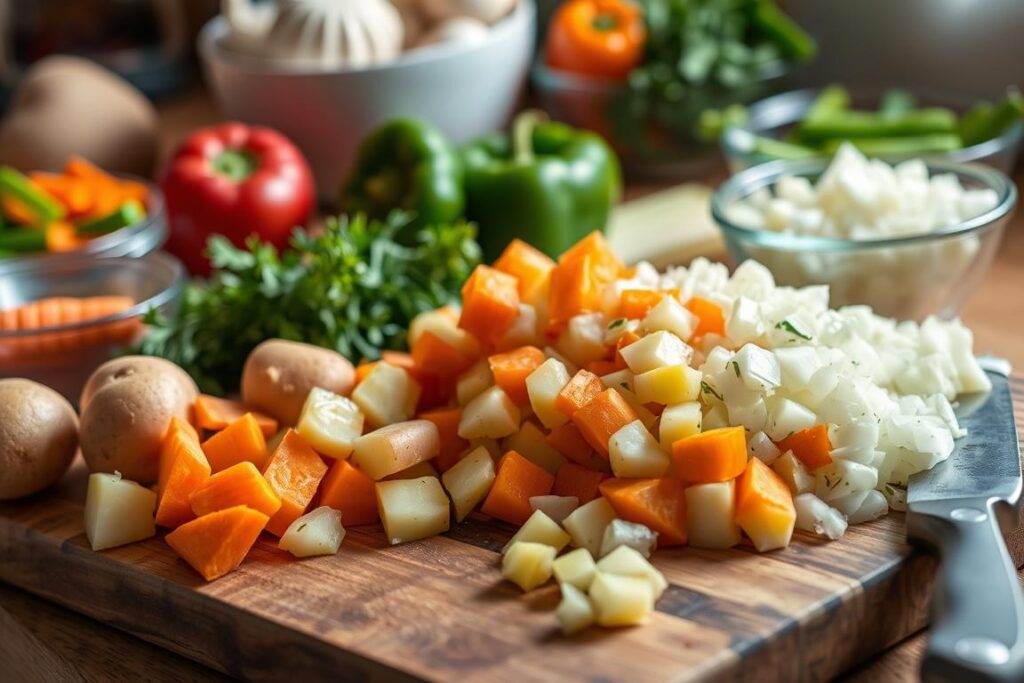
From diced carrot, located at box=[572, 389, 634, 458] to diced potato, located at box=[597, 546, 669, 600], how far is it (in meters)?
0.17

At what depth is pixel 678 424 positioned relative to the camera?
1.47 metres

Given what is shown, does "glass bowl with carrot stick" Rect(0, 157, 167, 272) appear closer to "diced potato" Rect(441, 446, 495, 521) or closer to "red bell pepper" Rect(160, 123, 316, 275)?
"red bell pepper" Rect(160, 123, 316, 275)

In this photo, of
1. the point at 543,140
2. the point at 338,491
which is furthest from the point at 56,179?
the point at 338,491

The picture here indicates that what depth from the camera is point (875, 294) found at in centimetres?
196

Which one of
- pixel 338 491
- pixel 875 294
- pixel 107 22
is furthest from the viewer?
pixel 107 22

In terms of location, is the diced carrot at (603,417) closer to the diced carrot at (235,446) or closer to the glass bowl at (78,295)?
the diced carrot at (235,446)

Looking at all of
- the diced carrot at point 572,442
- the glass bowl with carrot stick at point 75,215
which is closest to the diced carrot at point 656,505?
the diced carrot at point 572,442

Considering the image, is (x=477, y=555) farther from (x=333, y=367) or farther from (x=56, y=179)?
(x=56, y=179)

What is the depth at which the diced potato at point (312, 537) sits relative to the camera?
151 cm

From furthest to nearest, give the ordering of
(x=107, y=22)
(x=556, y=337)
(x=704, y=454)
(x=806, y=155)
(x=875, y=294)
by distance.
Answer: (x=107, y=22) → (x=806, y=155) → (x=875, y=294) → (x=556, y=337) → (x=704, y=454)

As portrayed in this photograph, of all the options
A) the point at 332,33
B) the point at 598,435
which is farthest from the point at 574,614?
the point at 332,33

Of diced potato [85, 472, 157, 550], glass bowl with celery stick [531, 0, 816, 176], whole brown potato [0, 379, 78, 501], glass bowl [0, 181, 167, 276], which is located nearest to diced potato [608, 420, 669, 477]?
diced potato [85, 472, 157, 550]

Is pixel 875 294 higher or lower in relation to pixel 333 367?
higher

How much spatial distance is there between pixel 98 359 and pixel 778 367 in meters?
1.16
